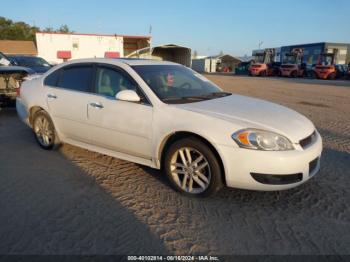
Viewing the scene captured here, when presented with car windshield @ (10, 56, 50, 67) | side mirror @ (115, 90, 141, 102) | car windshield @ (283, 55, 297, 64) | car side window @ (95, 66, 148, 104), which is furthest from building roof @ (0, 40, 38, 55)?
side mirror @ (115, 90, 141, 102)

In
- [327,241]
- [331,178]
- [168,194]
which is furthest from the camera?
[331,178]

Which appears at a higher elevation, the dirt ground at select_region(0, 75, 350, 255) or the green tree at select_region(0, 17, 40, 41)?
the green tree at select_region(0, 17, 40, 41)

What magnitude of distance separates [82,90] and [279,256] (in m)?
3.24

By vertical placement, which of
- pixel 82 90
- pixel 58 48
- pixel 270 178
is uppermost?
pixel 58 48

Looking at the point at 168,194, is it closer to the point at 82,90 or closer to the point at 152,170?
the point at 152,170

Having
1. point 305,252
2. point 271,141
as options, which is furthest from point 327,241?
point 271,141

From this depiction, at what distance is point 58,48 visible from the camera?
2442cm

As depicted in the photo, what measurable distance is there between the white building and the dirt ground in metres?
22.0

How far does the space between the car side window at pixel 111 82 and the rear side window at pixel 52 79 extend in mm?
963

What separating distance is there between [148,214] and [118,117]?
131 centimetres

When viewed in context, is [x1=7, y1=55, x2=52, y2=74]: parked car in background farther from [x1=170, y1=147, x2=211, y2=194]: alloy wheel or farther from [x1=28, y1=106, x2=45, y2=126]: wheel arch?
[x1=170, y1=147, x2=211, y2=194]: alloy wheel

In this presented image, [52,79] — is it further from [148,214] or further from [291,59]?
[291,59]

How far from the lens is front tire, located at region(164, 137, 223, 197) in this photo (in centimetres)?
312

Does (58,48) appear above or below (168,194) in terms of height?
above
